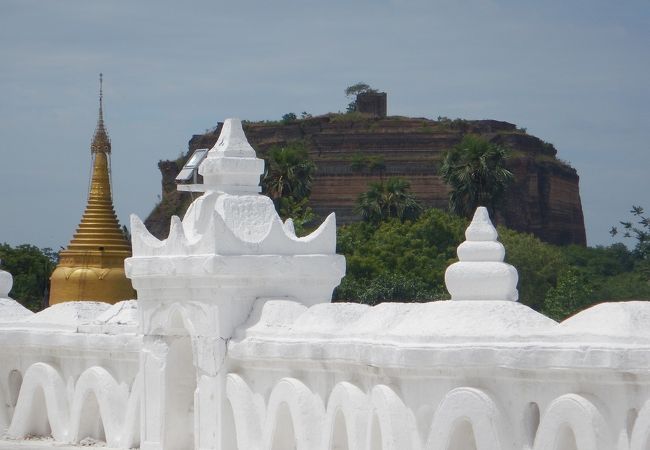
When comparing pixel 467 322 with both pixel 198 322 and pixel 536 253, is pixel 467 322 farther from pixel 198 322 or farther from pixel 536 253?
pixel 536 253

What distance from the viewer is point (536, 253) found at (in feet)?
176

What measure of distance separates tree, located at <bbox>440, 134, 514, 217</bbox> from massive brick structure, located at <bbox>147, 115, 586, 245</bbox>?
24330mm

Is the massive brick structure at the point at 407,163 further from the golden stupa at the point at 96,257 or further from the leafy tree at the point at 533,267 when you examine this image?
the golden stupa at the point at 96,257

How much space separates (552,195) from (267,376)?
75.3m

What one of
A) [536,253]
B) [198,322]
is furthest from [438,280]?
[198,322]

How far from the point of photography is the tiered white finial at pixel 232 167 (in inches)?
664

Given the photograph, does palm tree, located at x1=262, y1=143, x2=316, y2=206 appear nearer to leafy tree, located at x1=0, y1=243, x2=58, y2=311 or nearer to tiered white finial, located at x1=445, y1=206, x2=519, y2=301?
leafy tree, located at x1=0, y1=243, x2=58, y2=311

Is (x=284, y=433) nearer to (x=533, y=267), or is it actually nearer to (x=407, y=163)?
(x=533, y=267)

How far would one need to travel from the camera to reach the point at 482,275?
42.6 feet

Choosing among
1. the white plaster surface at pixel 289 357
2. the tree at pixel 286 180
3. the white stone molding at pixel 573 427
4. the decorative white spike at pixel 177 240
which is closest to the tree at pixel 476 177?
the tree at pixel 286 180

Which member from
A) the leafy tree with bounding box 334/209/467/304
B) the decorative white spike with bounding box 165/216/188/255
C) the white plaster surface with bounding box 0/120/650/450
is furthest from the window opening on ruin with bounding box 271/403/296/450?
the leafy tree with bounding box 334/209/467/304

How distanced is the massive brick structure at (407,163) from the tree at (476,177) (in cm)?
2433

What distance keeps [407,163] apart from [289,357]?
232 ft

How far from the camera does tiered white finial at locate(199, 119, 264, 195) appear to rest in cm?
1688
